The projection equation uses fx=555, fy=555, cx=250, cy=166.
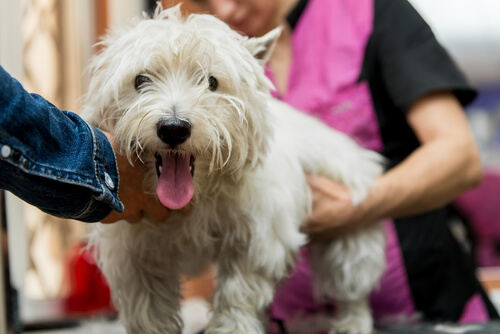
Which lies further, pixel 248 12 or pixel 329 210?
pixel 248 12

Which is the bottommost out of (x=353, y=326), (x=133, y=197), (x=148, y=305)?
(x=353, y=326)

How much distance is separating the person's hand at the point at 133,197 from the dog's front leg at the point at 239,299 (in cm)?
16

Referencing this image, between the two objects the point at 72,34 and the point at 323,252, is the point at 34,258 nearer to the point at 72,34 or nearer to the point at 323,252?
the point at 72,34

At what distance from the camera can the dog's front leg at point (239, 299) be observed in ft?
2.74

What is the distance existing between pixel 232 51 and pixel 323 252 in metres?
0.52

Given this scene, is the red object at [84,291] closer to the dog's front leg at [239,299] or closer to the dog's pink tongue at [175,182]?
the dog's front leg at [239,299]

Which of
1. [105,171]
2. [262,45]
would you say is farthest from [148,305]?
[262,45]

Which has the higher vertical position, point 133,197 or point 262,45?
point 262,45

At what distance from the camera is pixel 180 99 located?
0.73m

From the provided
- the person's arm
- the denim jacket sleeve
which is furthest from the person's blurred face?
the denim jacket sleeve

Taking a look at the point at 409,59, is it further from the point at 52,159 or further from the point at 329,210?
the point at 52,159

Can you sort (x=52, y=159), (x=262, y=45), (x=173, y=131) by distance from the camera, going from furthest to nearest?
(x=262, y=45) → (x=173, y=131) → (x=52, y=159)

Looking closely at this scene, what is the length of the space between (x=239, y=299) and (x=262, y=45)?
403mm

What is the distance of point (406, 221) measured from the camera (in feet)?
4.40
